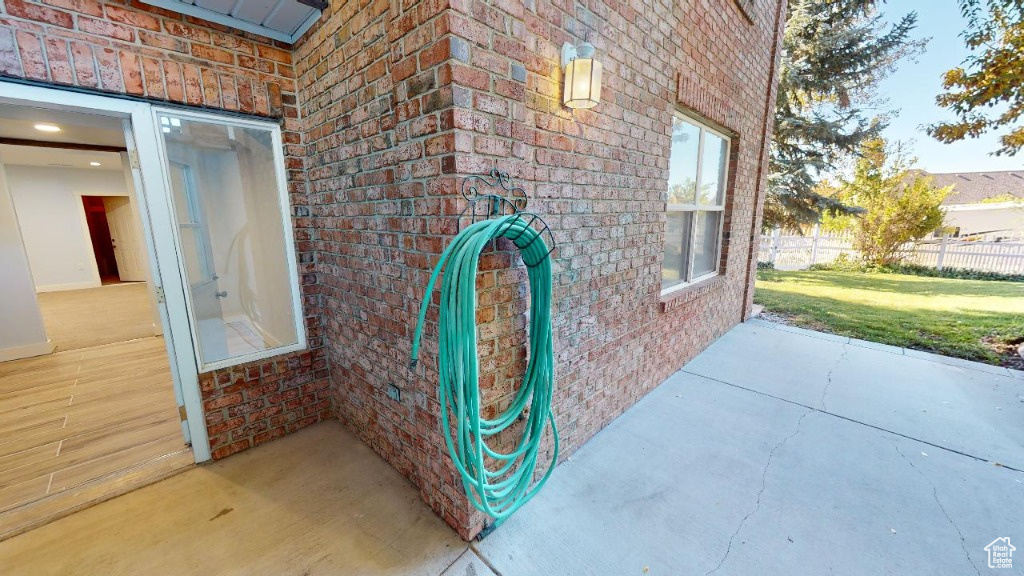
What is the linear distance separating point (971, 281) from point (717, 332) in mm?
9430

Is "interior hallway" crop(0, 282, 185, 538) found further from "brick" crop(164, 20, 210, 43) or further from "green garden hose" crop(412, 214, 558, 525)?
"brick" crop(164, 20, 210, 43)

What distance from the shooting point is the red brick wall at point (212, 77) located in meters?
1.56

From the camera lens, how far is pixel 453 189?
139 cm

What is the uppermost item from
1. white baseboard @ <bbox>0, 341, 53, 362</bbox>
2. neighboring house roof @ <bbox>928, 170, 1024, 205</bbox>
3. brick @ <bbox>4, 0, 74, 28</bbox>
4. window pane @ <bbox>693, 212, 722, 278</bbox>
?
neighboring house roof @ <bbox>928, 170, 1024, 205</bbox>

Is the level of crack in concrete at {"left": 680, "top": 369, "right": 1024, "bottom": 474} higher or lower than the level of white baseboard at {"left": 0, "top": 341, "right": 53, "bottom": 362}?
lower

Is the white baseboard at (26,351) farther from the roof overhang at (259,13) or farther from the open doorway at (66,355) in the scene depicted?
the roof overhang at (259,13)

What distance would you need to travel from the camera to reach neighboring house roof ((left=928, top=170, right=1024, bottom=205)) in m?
21.1

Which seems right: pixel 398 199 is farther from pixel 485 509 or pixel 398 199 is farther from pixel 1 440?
pixel 1 440

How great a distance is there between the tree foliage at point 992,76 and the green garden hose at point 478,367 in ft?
18.5

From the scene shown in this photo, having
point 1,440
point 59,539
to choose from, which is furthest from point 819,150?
point 1,440

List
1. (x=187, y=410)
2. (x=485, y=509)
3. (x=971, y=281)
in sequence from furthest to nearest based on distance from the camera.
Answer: (x=971, y=281) < (x=187, y=410) < (x=485, y=509)

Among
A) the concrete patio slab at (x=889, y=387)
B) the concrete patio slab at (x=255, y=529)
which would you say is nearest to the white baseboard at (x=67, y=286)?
the concrete patio slab at (x=255, y=529)

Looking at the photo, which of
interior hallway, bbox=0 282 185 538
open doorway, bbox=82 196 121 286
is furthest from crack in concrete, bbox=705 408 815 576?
open doorway, bbox=82 196 121 286

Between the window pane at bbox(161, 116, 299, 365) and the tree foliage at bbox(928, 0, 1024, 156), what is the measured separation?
22.4 feet
